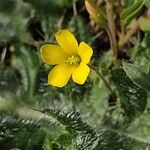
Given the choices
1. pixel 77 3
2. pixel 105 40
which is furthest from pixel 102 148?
pixel 77 3

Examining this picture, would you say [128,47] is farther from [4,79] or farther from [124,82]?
[4,79]

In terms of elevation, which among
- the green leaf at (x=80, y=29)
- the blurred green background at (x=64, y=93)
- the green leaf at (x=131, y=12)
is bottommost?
the blurred green background at (x=64, y=93)

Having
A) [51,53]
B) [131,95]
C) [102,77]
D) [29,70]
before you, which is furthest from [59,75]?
[29,70]

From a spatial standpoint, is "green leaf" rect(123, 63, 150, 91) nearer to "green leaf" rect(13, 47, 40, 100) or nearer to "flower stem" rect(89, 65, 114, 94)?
"flower stem" rect(89, 65, 114, 94)

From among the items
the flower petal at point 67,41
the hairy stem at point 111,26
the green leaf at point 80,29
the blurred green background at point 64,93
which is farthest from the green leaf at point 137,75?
the green leaf at point 80,29

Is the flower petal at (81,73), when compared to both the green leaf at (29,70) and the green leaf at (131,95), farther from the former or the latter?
the green leaf at (29,70)

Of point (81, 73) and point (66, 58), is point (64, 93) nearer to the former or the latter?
point (66, 58)
